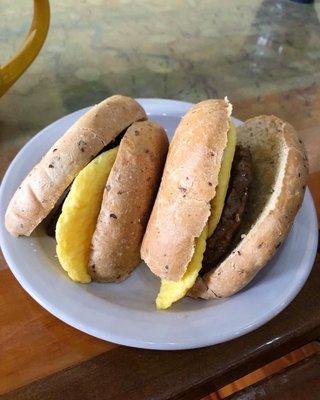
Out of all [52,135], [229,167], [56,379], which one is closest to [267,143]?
[229,167]

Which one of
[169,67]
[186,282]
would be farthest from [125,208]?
[169,67]

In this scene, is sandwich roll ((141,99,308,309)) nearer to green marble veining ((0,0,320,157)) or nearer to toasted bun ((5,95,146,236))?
toasted bun ((5,95,146,236))

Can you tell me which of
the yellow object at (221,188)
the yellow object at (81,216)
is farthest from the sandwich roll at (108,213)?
the yellow object at (221,188)

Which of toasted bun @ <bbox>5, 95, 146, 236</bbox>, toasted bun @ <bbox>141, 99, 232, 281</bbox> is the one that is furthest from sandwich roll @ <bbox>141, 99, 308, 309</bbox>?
toasted bun @ <bbox>5, 95, 146, 236</bbox>

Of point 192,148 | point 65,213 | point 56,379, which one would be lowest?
point 56,379

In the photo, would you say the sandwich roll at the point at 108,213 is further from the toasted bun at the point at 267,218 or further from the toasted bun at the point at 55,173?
the toasted bun at the point at 267,218

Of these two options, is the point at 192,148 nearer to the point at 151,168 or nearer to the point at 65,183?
the point at 151,168

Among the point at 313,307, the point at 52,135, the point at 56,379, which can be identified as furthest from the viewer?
the point at 52,135
